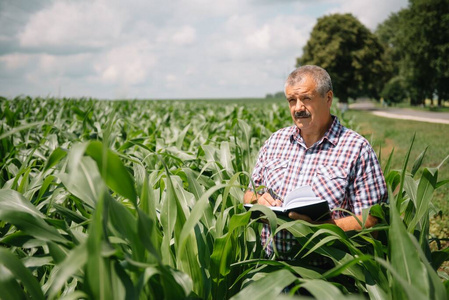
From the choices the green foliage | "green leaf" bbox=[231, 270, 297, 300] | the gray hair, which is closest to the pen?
the gray hair

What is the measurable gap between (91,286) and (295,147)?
4.76 feet

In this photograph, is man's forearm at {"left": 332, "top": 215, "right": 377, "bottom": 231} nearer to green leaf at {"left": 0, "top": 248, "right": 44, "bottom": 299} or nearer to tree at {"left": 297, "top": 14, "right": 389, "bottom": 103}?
green leaf at {"left": 0, "top": 248, "right": 44, "bottom": 299}

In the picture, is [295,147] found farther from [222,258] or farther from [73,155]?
[73,155]

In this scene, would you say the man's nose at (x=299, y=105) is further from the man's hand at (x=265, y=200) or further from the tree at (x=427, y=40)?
the tree at (x=427, y=40)

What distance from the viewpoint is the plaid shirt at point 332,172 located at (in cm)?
172

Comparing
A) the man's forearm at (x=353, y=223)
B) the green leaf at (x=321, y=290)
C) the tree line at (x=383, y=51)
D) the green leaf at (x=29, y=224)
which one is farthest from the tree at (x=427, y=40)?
the green leaf at (x=29, y=224)

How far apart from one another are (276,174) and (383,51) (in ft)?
140

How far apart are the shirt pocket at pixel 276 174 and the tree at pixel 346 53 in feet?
120

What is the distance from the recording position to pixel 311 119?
187cm

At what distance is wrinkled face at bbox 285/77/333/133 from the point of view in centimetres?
186

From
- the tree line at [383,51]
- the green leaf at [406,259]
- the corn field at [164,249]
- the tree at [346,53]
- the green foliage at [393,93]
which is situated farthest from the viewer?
the green foliage at [393,93]

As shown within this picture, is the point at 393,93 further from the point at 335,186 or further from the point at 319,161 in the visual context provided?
the point at 335,186

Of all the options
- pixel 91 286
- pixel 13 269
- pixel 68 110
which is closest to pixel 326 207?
pixel 91 286

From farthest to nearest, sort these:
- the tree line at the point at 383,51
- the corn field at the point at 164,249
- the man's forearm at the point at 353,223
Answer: the tree line at the point at 383,51 → the man's forearm at the point at 353,223 → the corn field at the point at 164,249
